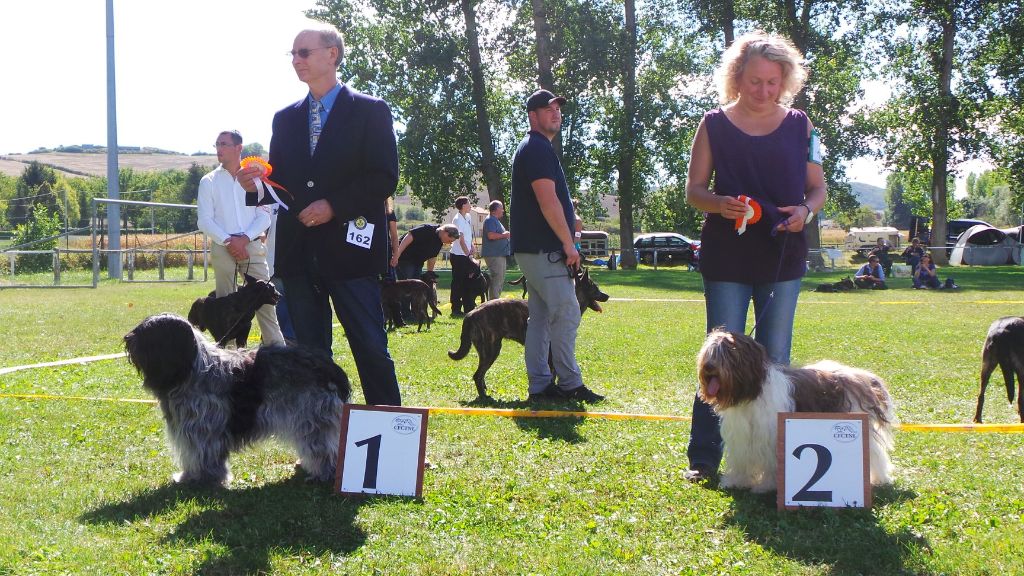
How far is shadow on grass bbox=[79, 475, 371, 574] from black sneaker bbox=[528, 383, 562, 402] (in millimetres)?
2222

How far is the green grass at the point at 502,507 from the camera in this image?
273 cm

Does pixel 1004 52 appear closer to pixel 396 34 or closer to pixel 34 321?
pixel 396 34

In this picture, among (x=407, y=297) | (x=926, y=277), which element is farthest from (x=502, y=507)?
(x=926, y=277)

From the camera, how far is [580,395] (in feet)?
18.5

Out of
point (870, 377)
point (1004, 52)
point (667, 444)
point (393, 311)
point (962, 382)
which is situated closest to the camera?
point (870, 377)

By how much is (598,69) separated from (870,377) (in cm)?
2649

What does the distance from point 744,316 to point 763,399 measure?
47 centimetres

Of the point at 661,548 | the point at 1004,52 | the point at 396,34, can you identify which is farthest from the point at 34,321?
the point at 1004,52

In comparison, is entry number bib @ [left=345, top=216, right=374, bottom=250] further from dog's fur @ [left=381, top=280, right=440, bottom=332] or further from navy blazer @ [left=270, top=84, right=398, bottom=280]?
dog's fur @ [left=381, top=280, right=440, bottom=332]

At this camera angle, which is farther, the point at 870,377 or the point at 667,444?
the point at 667,444

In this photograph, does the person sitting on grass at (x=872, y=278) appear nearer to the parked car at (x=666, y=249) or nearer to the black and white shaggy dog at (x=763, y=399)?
the parked car at (x=666, y=249)

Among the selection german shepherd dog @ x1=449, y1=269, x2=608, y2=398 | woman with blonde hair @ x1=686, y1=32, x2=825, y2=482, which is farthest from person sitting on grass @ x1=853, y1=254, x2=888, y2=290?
woman with blonde hair @ x1=686, y1=32, x2=825, y2=482

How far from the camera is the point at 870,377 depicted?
3.64 m

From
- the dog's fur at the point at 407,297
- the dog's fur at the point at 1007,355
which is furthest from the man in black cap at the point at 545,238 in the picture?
the dog's fur at the point at 407,297
